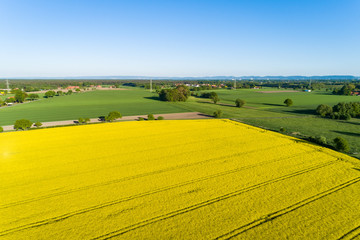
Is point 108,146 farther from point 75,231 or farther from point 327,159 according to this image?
point 327,159

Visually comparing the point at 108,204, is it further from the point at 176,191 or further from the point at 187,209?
the point at 187,209

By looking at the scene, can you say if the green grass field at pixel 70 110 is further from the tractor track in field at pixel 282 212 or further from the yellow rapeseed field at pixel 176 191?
the tractor track in field at pixel 282 212

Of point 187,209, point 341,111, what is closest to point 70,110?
point 187,209

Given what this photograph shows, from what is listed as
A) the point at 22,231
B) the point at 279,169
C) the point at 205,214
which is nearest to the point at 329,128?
the point at 279,169

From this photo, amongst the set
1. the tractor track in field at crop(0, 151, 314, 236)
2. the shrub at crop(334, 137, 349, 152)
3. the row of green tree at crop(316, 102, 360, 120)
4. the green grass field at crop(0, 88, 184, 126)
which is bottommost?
the green grass field at crop(0, 88, 184, 126)

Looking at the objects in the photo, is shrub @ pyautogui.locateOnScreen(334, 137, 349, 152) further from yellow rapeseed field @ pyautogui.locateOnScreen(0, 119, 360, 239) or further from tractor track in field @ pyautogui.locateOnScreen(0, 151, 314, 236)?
tractor track in field @ pyautogui.locateOnScreen(0, 151, 314, 236)

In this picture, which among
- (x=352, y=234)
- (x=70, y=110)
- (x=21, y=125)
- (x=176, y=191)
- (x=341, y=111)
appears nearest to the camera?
(x=352, y=234)

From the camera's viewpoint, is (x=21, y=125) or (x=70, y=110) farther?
(x=70, y=110)

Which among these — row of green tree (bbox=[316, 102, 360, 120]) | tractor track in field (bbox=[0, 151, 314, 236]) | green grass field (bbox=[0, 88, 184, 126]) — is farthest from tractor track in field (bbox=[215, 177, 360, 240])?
green grass field (bbox=[0, 88, 184, 126])
